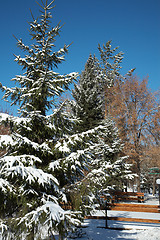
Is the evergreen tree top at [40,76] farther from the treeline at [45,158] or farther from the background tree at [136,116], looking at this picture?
the background tree at [136,116]

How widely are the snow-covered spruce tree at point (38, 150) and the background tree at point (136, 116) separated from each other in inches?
693

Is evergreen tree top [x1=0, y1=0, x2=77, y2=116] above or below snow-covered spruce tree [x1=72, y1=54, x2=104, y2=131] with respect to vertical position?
below

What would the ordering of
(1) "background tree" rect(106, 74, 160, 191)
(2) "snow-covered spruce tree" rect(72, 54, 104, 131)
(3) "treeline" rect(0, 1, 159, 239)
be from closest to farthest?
(3) "treeline" rect(0, 1, 159, 239) → (2) "snow-covered spruce tree" rect(72, 54, 104, 131) → (1) "background tree" rect(106, 74, 160, 191)

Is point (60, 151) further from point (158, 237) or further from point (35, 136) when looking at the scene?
point (158, 237)

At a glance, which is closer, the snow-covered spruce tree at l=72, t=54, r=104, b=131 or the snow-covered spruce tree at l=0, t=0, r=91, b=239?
the snow-covered spruce tree at l=0, t=0, r=91, b=239

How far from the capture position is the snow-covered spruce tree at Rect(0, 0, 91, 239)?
4547 millimetres

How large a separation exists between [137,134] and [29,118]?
2086 centimetres

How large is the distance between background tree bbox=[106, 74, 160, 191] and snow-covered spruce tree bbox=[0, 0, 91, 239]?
1760cm

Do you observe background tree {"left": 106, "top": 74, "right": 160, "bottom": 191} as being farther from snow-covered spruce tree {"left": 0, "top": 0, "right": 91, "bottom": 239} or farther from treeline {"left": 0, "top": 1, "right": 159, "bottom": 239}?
snow-covered spruce tree {"left": 0, "top": 0, "right": 91, "bottom": 239}

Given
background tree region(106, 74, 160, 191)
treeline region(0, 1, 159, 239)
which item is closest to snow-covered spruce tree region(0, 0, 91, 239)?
treeline region(0, 1, 159, 239)

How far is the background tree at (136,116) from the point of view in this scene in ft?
77.2

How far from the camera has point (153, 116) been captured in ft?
77.5

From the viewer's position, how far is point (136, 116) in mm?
23859

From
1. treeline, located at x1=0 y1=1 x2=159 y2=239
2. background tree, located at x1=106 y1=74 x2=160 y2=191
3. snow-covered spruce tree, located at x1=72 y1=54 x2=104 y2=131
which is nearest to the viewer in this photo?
treeline, located at x1=0 y1=1 x2=159 y2=239
